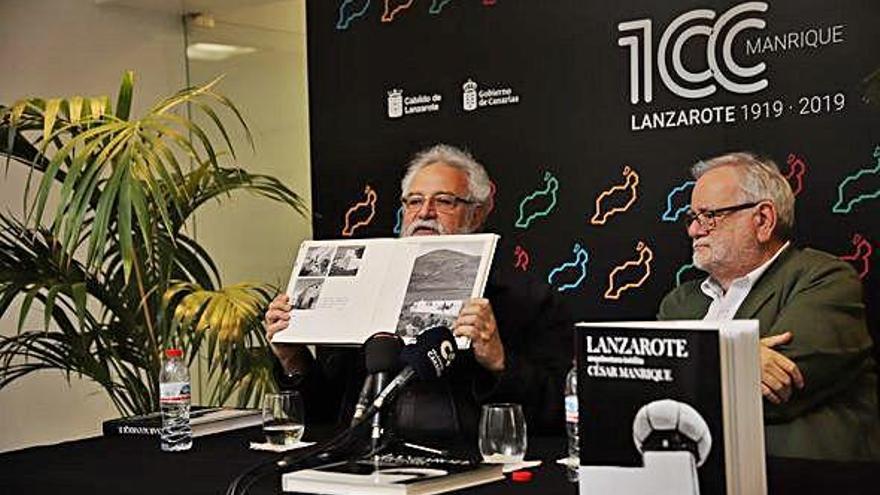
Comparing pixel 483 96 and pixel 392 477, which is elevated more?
pixel 483 96

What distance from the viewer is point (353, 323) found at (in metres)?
3.10

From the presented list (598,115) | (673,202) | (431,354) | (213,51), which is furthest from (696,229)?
(213,51)

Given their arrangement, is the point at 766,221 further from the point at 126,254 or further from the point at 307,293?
the point at 126,254

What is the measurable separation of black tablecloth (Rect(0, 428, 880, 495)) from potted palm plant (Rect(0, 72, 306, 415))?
3.13 feet

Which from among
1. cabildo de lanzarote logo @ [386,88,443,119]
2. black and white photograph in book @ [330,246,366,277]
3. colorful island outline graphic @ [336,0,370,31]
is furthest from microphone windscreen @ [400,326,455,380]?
colorful island outline graphic @ [336,0,370,31]

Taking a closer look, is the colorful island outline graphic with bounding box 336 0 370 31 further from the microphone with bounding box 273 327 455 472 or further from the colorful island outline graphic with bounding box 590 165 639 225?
the microphone with bounding box 273 327 455 472

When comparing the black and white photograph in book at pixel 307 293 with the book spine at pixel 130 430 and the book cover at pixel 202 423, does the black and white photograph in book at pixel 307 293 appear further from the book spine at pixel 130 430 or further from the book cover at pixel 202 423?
the book spine at pixel 130 430

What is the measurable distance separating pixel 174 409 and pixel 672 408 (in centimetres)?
133

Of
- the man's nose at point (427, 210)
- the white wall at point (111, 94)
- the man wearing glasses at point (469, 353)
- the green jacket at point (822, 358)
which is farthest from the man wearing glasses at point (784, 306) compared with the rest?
A: the white wall at point (111, 94)

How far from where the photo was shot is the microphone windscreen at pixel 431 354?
7.91 ft

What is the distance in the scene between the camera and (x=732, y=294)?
Answer: 408 cm

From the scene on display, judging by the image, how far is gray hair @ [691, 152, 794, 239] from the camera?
4.05 meters

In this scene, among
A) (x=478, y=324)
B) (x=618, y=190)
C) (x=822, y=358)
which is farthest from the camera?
(x=618, y=190)

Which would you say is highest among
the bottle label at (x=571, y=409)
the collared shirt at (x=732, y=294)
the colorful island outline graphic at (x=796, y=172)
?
the colorful island outline graphic at (x=796, y=172)
